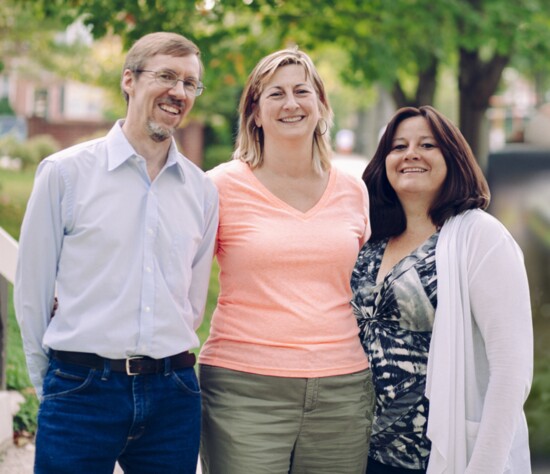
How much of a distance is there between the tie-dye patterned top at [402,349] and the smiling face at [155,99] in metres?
1.01

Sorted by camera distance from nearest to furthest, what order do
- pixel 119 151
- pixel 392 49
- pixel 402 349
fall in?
1. pixel 119 151
2. pixel 402 349
3. pixel 392 49

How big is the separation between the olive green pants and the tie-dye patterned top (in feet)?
0.33

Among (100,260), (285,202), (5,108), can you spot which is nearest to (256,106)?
(285,202)

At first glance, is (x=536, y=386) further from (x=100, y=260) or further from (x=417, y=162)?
(x=100, y=260)

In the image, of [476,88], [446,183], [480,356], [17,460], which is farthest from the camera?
[476,88]

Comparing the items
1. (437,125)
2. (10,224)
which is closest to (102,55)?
(10,224)

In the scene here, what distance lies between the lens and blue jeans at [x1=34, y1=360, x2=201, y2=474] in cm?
267

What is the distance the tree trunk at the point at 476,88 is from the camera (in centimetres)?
1080

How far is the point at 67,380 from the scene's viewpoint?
269 centimetres

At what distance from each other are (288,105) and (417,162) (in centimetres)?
56

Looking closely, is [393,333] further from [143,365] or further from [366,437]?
[143,365]

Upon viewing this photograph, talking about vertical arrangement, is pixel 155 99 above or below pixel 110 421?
above

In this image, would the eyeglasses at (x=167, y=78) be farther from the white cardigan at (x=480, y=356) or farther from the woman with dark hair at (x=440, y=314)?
the white cardigan at (x=480, y=356)

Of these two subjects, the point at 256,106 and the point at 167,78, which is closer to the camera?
the point at 167,78
